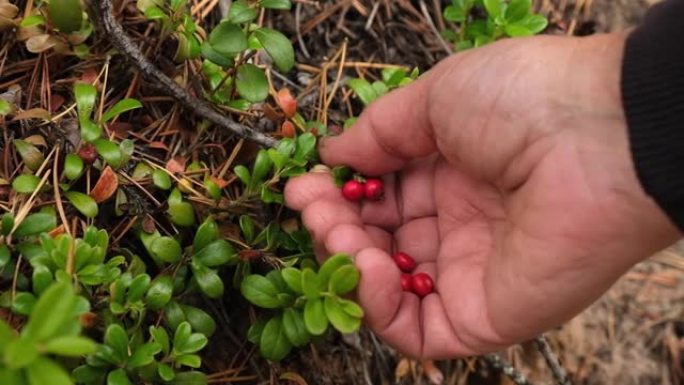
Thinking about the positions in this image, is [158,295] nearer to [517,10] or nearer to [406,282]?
[406,282]

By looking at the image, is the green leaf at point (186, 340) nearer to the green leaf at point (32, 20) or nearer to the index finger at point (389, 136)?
the index finger at point (389, 136)

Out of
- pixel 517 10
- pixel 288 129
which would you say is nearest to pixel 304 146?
pixel 288 129

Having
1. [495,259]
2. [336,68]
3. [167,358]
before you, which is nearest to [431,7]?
[336,68]

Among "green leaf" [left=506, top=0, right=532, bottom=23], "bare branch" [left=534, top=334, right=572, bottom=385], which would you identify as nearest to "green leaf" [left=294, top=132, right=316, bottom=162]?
"green leaf" [left=506, top=0, right=532, bottom=23]

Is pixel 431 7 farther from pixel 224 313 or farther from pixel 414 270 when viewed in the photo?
pixel 224 313

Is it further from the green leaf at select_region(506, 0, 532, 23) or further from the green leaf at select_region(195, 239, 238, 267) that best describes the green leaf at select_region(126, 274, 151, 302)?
the green leaf at select_region(506, 0, 532, 23)
